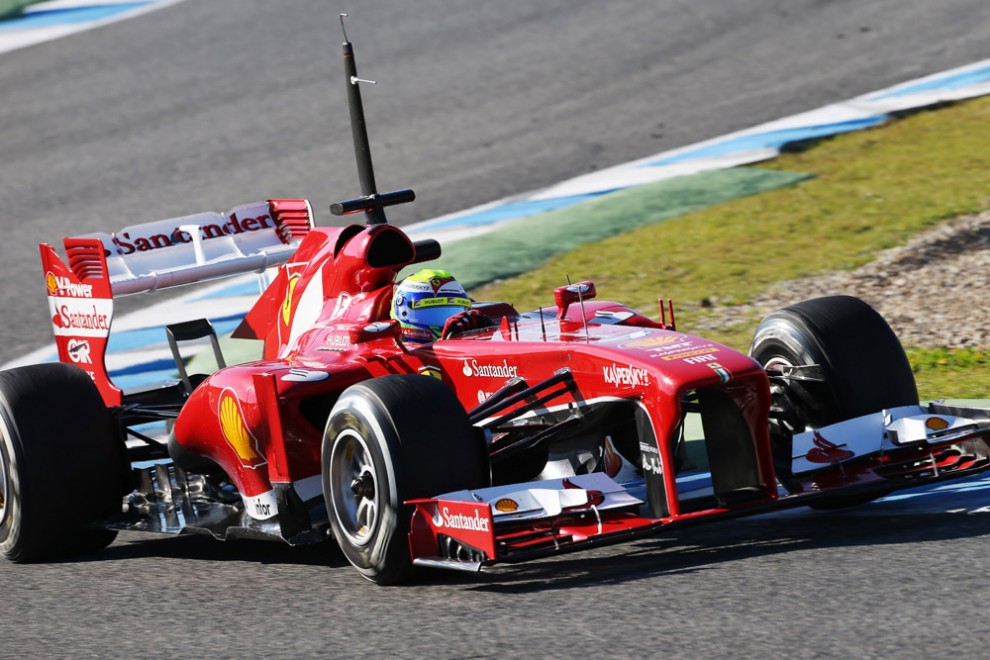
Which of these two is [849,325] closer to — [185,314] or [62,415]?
[62,415]

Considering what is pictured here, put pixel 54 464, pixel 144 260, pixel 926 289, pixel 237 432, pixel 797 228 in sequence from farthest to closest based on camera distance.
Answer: pixel 797 228, pixel 926 289, pixel 144 260, pixel 54 464, pixel 237 432

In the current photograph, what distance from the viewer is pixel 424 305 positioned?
6742mm

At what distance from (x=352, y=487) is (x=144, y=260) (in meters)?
2.77

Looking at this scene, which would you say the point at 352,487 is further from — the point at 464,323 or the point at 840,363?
the point at 840,363

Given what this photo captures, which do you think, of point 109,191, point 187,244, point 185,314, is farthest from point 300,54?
point 187,244

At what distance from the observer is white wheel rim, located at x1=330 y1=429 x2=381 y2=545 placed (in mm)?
5738

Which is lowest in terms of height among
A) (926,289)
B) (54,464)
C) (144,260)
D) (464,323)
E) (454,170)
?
(54,464)

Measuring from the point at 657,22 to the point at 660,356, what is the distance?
41.5 feet

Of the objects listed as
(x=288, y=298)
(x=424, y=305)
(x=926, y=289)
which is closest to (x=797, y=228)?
(x=926, y=289)

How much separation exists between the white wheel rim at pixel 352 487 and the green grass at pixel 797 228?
168 inches

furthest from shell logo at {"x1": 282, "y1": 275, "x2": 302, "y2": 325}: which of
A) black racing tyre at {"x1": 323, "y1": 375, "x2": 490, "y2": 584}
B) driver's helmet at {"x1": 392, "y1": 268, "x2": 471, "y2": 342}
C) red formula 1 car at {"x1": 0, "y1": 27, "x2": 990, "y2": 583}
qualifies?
black racing tyre at {"x1": 323, "y1": 375, "x2": 490, "y2": 584}

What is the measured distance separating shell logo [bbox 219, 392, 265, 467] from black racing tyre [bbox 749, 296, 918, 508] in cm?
218

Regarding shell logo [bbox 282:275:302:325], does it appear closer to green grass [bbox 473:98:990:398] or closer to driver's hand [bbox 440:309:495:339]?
driver's hand [bbox 440:309:495:339]

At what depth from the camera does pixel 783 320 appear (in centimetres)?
658
